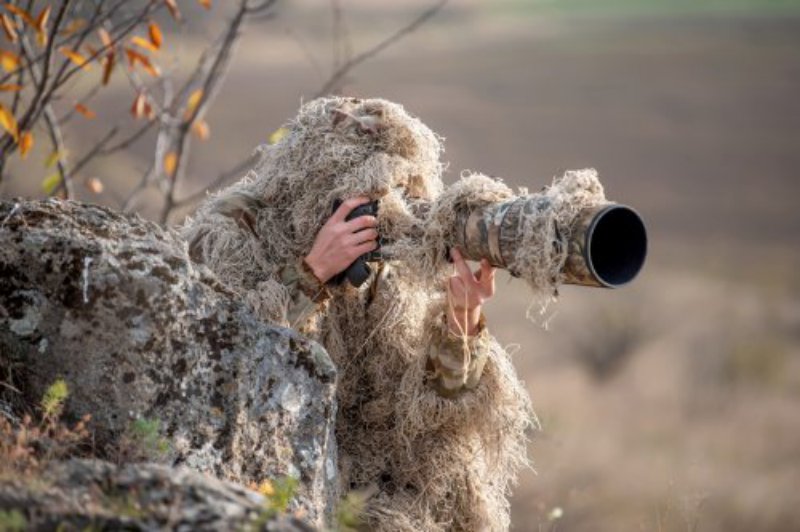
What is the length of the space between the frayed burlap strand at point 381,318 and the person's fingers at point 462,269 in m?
0.08

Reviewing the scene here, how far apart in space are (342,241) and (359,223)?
0.07 metres

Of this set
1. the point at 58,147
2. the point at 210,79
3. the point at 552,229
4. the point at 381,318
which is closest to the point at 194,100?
the point at 210,79

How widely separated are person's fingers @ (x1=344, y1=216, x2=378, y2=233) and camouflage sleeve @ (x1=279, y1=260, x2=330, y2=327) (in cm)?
19

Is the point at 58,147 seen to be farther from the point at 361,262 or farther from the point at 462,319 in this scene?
the point at 462,319

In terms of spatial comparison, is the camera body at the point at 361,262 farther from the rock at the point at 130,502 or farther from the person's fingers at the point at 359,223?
the rock at the point at 130,502

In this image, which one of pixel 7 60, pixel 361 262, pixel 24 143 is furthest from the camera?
pixel 24 143

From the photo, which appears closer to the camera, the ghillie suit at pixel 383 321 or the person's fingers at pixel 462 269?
the person's fingers at pixel 462 269

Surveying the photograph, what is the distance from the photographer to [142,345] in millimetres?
2643

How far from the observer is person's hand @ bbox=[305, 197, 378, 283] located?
321 centimetres

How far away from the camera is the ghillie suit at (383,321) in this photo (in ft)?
10.9

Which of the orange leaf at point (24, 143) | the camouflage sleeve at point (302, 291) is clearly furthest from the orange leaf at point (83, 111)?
the camouflage sleeve at point (302, 291)

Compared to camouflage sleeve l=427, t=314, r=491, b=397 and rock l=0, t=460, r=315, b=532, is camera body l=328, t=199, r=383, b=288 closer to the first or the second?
camouflage sleeve l=427, t=314, r=491, b=397

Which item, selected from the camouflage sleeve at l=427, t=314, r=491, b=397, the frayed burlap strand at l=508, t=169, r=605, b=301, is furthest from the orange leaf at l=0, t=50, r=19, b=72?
the frayed burlap strand at l=508, t=169, r=605, b=301

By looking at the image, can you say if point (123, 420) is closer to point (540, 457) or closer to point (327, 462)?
point (327, 462)
